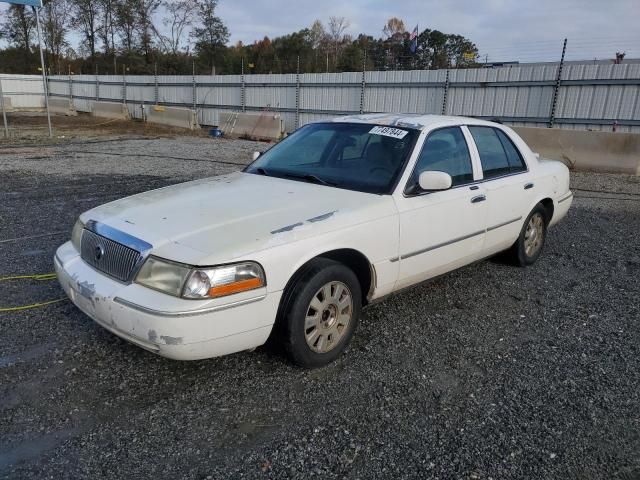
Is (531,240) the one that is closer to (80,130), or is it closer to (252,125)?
(252,125)

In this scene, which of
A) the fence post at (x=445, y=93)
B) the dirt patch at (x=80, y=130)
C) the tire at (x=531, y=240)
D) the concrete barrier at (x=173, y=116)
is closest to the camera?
the tire at (x=531, y=240)

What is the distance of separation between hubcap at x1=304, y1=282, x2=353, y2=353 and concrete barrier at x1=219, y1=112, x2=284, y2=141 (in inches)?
622

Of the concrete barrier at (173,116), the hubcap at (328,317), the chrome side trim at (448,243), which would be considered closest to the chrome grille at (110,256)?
the hubcap at (328,317)

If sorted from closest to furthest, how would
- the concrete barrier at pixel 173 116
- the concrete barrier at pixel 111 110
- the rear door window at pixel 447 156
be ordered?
the rear door window at pixel 447 156
the concrete barrier at pixel 173 116
the concrete barrier at pixel 111 110

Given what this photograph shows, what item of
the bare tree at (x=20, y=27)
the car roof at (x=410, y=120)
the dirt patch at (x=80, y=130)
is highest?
the bare tree at (x=20, y=27)

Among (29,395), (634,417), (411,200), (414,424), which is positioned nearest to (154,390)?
(29,395)

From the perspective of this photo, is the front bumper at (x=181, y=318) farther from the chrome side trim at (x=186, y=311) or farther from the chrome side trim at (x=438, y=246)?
the chrome side trim at (x=438, y=246)

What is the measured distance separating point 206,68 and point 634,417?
1901 inches

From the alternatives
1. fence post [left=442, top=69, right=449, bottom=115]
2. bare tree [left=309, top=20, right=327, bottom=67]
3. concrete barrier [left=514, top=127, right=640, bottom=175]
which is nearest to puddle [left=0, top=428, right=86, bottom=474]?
concrete barrier [left=514, top=127, right=640, bottom=175]

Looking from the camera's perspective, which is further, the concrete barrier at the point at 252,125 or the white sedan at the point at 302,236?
the concrete barrier at the point at 252,125

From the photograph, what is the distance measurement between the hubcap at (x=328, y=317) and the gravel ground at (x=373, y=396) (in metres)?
0.19

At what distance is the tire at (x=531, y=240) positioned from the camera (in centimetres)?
516

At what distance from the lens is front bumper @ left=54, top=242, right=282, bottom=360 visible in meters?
2.70

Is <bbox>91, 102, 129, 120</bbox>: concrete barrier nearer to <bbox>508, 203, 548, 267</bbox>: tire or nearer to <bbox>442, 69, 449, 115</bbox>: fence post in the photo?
<bbox>442, 69, 449, 115</bbox>: fence post
